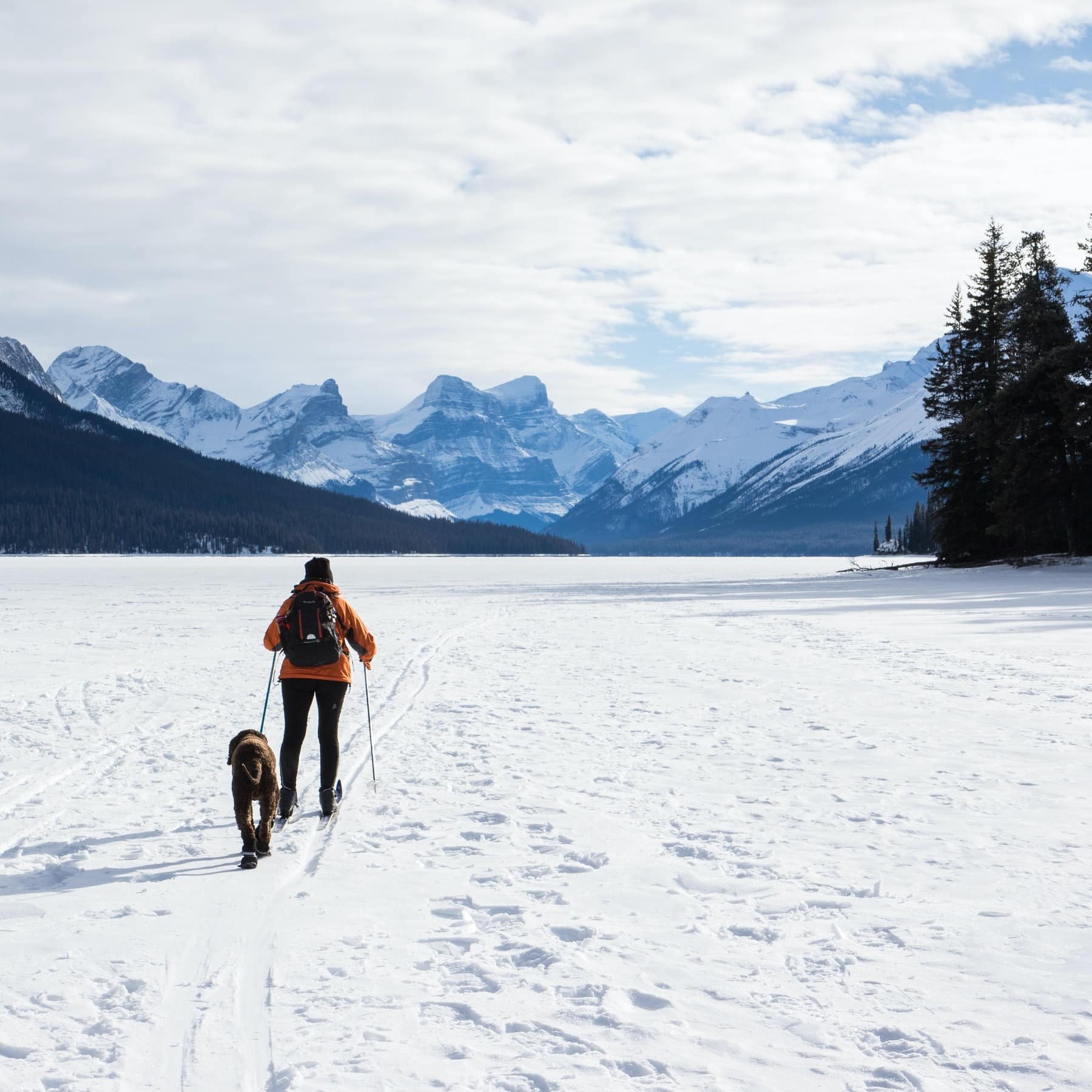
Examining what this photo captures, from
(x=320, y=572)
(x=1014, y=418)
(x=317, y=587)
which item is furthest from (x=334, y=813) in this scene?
(x=1014, y=418)

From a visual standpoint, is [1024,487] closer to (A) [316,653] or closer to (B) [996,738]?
(B) [996,738]

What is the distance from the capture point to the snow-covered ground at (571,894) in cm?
425

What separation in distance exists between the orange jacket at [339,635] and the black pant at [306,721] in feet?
0.21

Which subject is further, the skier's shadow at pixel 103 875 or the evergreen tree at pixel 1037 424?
the evergreen tree at pixel 1037 424

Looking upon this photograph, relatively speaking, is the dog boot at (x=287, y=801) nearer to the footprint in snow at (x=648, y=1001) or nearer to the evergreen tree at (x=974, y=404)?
the footprint in snow at (x=648, y=1001)

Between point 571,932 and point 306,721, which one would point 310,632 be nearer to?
point 306,721

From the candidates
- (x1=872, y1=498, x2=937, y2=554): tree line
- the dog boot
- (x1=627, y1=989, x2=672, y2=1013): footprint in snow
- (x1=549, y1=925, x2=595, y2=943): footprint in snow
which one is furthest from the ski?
(x1=872, y1=498, x2=937, y2=554): tree line

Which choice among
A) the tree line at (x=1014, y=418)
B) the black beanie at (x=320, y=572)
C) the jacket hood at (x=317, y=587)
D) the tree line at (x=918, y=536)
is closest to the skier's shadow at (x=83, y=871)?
the jacket hood at (x=317, y=587)

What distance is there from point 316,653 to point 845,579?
164 feet

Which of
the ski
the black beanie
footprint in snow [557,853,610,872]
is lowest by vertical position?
footprint in snow [557,853,610,872]

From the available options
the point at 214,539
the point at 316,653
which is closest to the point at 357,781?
the point at 316,653

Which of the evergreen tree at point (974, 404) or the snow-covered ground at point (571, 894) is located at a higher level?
the evergreen tree at point (974, 404)

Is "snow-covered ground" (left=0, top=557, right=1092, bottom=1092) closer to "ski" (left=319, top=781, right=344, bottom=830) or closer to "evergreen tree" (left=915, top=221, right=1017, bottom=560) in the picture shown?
"ski" (left=319, top=781, right=344, bottom=830)

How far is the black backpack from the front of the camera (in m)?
7.88
